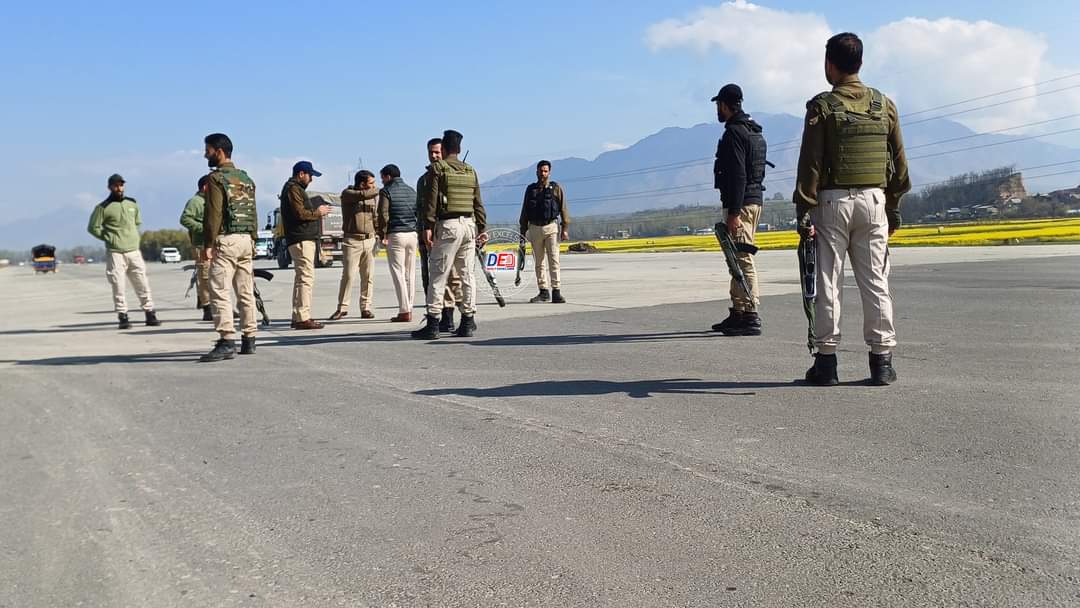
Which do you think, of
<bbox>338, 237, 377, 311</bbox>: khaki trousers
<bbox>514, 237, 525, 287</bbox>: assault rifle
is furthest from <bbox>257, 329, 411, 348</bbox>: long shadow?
<bbox>514, 237, 525, 287</bbox>: assault rifle

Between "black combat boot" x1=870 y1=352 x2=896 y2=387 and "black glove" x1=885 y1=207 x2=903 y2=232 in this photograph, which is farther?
"black glove" x1=885 y1=207 x2=903 y2=232

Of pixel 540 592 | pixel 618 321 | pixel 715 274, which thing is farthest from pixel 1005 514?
pixel 715 274

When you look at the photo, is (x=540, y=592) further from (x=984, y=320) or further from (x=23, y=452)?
(x=984, y=320)

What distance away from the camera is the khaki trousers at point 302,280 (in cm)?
Result: 1184

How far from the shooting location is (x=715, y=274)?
798 inches

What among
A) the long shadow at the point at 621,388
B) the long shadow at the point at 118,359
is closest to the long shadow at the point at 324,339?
the long shadow at the point at 118,359

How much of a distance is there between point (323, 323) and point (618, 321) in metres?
4.02

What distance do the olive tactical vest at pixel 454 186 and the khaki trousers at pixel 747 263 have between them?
278 cm

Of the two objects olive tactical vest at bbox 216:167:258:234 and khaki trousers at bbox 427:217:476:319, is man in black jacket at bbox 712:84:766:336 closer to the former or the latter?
khaki trousers at bbox 427:217:476:319

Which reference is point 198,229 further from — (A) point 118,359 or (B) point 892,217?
(B) point 892,217

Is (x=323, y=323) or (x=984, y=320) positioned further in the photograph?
(x=323, y=323)

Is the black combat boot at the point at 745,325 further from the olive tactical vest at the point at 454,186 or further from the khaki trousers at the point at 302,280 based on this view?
the khaki trousers at the point at 302,280

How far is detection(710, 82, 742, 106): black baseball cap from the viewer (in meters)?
9.12

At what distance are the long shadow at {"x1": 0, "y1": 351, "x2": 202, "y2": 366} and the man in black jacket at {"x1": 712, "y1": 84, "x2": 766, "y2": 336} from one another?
17.1 feet
